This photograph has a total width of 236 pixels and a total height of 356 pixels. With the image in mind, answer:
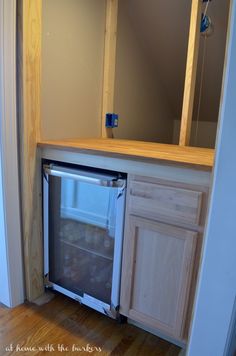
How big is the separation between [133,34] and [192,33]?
0.71 m

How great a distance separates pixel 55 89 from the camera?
1.58 m

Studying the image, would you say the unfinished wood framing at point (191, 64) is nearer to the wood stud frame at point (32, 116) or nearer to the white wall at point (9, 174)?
the wood stud frame at point (32, 116)

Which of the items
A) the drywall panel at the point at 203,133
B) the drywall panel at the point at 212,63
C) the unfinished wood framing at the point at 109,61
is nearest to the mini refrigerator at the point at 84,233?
the unfinished wood framing at the point at 109,61

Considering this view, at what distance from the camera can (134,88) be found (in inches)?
90.7

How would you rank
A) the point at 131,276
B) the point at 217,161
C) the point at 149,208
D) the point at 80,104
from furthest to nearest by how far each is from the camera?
the point at 80,104 < the point at 131,276 < the point at 149,208 < the point at 217,161

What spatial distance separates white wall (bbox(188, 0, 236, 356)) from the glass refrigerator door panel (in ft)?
2.07

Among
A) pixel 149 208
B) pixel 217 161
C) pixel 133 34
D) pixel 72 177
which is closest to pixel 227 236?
pixel 217 161

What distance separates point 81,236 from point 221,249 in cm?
92

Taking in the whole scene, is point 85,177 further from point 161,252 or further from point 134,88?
point 134,88

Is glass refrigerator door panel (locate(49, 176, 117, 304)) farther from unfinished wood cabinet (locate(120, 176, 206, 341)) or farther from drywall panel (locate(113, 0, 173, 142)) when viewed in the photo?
Answer: drywall panel (locate(113, 0, 173, 142))

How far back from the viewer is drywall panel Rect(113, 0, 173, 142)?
2059 mm

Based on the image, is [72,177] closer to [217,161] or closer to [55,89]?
[55,89]

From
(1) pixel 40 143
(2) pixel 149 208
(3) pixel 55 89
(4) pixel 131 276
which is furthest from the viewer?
(3) pixel 55 89

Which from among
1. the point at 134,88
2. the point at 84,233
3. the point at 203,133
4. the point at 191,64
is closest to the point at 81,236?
the point at 84,233
